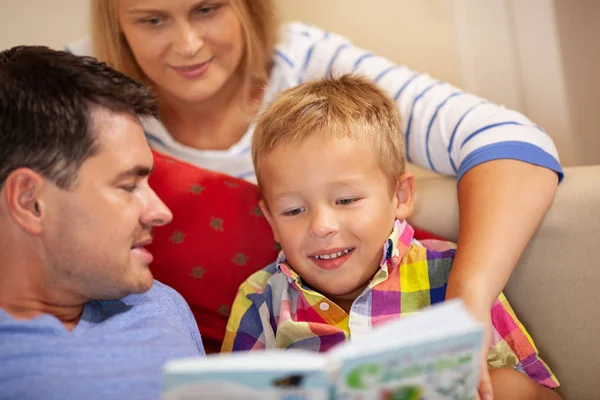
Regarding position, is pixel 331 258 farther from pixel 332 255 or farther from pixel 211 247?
pixel 211 247

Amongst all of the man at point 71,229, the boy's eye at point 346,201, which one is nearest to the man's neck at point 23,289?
the man at point 71,229

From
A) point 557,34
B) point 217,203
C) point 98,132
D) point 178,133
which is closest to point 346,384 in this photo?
point 98,132

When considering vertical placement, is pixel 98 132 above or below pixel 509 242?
above

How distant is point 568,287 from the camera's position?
1307mm

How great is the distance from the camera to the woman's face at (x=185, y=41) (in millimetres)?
1520

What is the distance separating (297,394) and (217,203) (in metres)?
0.79

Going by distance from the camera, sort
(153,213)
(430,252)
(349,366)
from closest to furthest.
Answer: (349,366), (153,213), (430,252)

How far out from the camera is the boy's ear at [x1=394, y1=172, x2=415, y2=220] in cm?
137

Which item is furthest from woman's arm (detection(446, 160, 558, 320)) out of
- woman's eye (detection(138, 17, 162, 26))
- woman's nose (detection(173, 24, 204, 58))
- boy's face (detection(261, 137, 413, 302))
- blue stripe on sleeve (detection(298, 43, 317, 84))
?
woman's eye (detection(138, 17, 162, 26))

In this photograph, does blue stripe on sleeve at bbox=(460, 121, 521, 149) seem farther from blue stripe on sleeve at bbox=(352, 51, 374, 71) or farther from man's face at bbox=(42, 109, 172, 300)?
man's face at bbox=(42, 109, 172, 300)

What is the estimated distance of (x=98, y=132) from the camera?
42.9 inches

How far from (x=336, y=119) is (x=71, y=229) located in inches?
20.4

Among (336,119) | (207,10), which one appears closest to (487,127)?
(336,119)

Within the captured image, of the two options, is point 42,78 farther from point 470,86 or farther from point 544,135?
point 470,86
